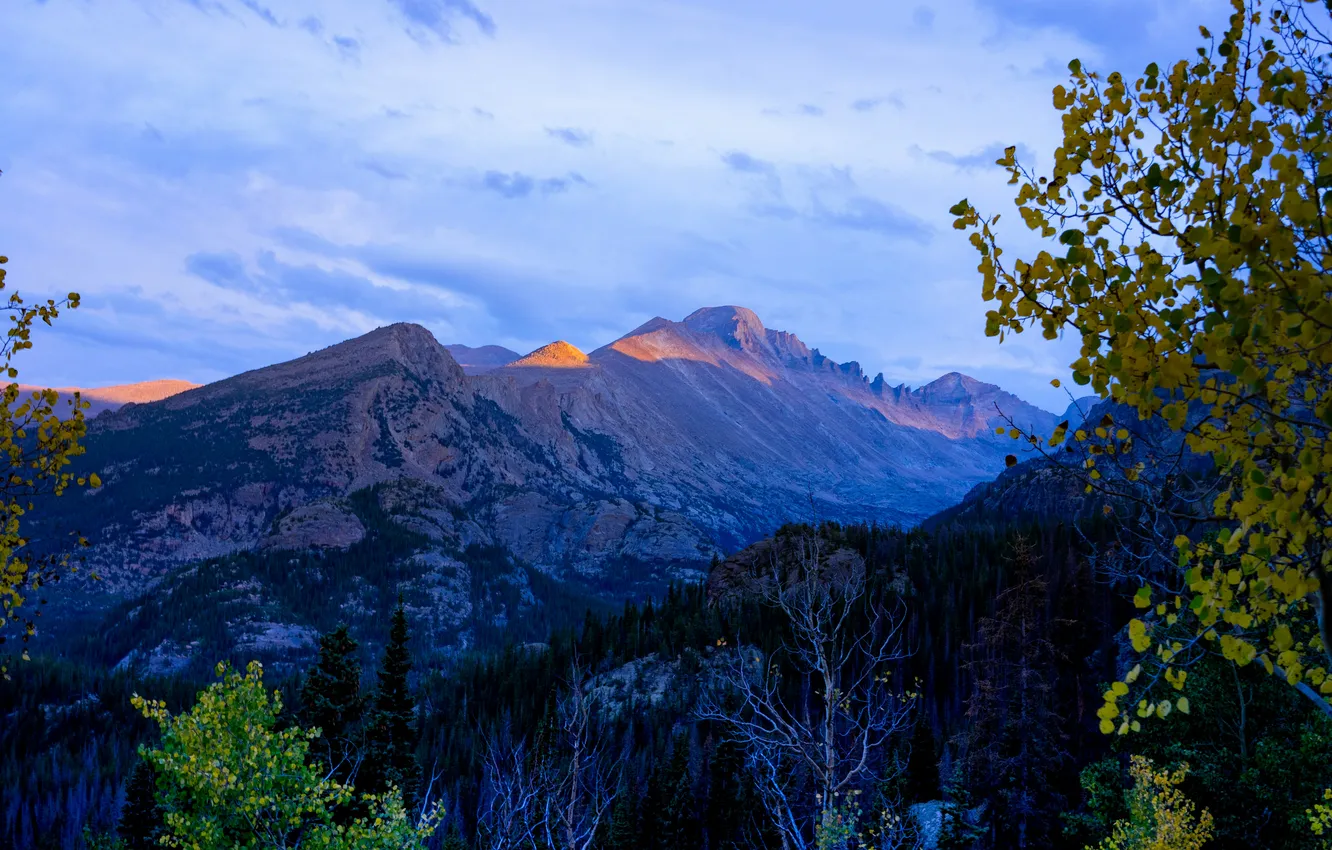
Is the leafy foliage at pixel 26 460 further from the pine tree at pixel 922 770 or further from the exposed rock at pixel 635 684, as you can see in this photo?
the exposed rock at pixel 635 684

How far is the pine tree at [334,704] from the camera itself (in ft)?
110

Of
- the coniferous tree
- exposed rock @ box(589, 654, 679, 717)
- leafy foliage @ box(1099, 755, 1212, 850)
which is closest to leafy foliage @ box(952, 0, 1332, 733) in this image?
leafy foliage @ box(1099, 755, 1212, 850)

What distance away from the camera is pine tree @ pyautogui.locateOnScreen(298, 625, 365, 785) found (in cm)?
3347

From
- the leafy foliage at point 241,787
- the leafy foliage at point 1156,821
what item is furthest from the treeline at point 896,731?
the leafy foliage at point 1156,821

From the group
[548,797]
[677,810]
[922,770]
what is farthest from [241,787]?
[922,770]

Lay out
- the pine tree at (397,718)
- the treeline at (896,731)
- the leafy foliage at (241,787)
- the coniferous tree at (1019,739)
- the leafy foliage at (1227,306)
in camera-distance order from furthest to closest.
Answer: the coniferous tree at (1019,739) → the pine tree at (397,718) → the treeline at (896,731) → the leafy foliage at (241,787) → the leafy foliage at (1227,306)

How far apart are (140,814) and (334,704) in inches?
882

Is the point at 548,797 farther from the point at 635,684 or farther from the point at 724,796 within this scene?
the point at 635,684

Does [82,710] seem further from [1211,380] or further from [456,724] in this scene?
[1211,380]

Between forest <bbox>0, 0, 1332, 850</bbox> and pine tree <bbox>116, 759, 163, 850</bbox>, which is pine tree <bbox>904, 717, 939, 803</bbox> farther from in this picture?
pine tree <bbox>116, 759, 163, 850</bbox>

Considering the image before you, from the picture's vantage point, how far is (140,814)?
46.2 m

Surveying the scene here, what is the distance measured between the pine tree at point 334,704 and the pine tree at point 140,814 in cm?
1773

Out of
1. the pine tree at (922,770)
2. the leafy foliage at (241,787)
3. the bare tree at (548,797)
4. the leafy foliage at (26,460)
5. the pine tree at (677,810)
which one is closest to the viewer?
the leafy foliage at (26,460)

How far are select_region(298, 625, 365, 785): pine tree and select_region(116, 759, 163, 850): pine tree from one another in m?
17.7
